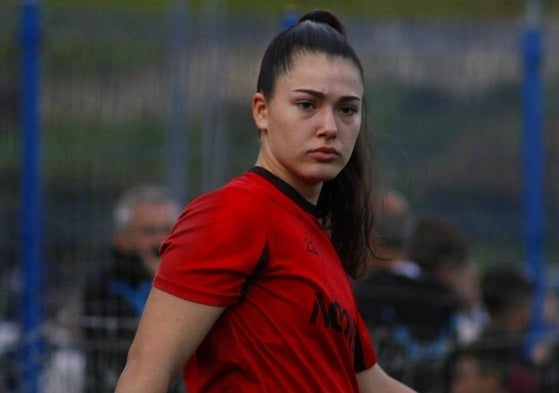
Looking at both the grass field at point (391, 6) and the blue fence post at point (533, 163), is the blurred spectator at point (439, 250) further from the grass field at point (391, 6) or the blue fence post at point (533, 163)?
the grass field at point (391, 6)

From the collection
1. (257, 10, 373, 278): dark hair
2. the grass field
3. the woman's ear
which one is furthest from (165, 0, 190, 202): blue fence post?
the woman's ear

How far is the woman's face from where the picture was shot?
3115 mm

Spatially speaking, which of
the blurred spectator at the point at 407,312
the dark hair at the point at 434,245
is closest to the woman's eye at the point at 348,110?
the blurred spectator at the point at 407,312

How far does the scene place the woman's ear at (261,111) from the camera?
3189mm

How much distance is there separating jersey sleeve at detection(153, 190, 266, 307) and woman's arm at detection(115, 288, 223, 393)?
2cm

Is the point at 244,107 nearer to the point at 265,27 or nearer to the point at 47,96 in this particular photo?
the point at 265,27

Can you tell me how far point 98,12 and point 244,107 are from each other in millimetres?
984

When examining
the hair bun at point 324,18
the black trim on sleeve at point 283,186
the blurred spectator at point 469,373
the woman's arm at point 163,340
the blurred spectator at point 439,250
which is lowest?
the blurred spectator at point 469,373

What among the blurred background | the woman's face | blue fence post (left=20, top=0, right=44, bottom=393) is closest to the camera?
the woman's face

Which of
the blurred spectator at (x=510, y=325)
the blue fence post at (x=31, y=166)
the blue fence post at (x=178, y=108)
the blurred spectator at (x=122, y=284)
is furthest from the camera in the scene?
the blue fence post at (x=178, y=108)

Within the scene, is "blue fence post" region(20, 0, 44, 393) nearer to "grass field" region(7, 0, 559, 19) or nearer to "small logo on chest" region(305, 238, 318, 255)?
"grass field" region(7, 0, 559, 19)

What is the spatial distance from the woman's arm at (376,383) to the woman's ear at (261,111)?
2.29 ft

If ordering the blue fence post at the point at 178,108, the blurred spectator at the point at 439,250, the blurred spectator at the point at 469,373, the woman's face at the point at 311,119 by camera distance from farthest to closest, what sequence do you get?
the blue fence post at the point at 178,108 < the blurred spectator at the point at 439,250 < the blurred spectator at the point at 469,373 < the woman's face at the point at 311,119

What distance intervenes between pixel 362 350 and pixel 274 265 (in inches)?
22.0
